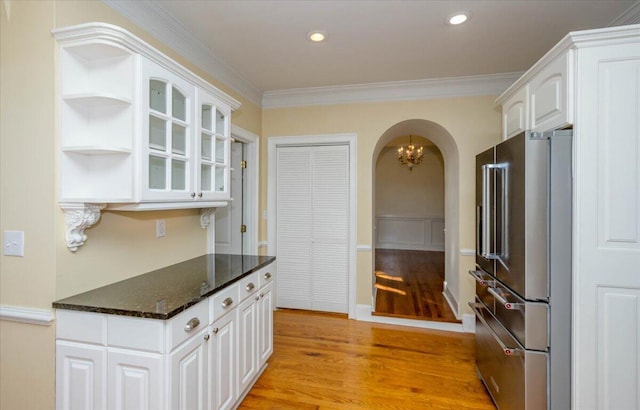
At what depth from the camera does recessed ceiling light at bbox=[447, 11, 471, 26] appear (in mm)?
2031

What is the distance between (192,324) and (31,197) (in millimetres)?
1012

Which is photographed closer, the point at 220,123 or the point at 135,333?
the point at 135,333

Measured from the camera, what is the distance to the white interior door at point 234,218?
3547 millimetres

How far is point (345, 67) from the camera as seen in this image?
9.45 ft

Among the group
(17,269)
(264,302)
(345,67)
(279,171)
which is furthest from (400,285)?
(17,269)

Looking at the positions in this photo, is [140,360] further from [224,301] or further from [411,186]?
[411,186]

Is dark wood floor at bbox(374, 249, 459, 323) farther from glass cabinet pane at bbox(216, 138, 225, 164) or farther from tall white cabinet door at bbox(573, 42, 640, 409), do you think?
glass cabinet pane at bbox(216, 138, 225, 164)

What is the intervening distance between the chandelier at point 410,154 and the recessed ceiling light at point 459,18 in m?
4.49

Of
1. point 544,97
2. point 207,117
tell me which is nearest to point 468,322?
point 544,97

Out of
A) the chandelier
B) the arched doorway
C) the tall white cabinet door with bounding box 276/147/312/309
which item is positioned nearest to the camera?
the arched doorway

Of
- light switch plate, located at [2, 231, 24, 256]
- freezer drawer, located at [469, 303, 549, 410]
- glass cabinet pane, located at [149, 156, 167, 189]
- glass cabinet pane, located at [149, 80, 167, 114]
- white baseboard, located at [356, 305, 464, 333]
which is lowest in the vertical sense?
white baseboard, located at [356, 305, 464, 333]

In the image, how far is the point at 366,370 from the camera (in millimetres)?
2439

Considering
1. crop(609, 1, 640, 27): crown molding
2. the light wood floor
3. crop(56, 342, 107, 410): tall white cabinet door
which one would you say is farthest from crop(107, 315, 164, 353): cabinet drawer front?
crop(609, 1, 640, 27): crown molding

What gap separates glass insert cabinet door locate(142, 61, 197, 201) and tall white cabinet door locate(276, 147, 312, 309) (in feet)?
5.92
